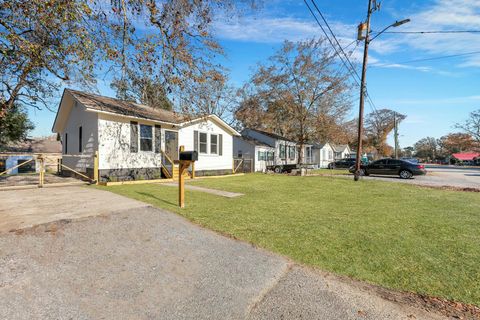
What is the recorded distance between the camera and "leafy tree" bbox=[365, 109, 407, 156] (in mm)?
60406

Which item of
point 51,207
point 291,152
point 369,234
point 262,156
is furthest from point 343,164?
point 51,207

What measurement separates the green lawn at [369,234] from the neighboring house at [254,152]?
1677 centimetres

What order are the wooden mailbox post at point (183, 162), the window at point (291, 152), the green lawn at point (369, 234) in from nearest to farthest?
the green lawn at point (369, 234) < the wooden mailbox post at point (183, 162) < the window at point (291, 152)

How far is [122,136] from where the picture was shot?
40.1ft

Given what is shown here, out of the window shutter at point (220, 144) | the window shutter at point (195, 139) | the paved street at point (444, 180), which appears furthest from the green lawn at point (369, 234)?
the window shutter at point (220, 144)

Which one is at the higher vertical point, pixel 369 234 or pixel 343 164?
pixel 343 164

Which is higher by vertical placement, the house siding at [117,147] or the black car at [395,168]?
the house siding at [117,147]

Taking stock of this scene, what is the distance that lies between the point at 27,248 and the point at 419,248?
245 inches

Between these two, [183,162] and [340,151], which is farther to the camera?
[340,151]

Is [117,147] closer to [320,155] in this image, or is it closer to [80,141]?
[80,141]

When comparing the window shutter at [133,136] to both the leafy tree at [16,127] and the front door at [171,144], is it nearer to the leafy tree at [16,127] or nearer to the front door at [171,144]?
the front door at [171,144]

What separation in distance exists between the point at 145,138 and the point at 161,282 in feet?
37.1

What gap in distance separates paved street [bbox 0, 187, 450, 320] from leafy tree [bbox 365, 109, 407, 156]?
6538cm

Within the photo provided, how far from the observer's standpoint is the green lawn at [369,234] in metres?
3.32
